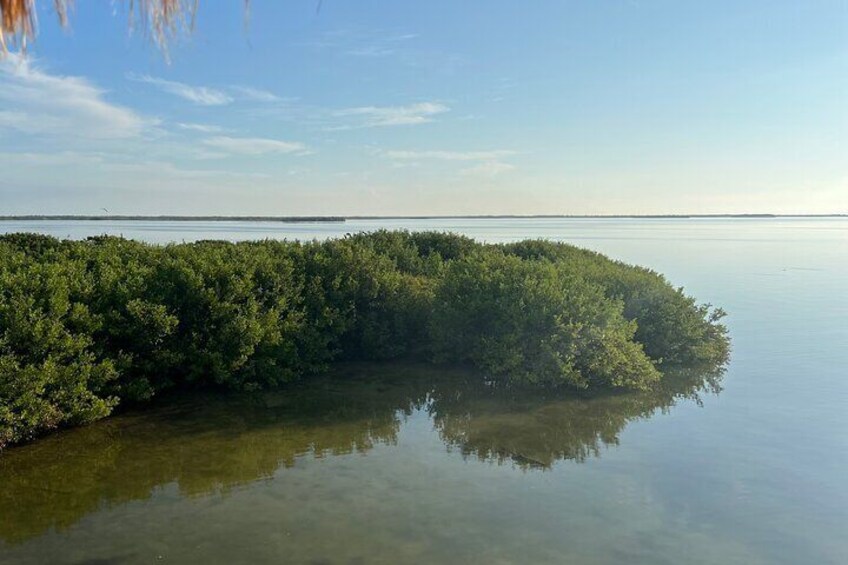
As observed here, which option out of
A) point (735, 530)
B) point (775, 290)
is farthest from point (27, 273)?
point (775, 290)

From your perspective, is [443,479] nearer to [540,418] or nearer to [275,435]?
[275,435]

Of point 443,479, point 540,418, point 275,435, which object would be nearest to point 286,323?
point 275,435

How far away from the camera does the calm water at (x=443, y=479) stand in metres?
6.33

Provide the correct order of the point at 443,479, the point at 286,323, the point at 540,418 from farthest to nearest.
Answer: the point at 286,323, the point at 540,418, the point at 443,479

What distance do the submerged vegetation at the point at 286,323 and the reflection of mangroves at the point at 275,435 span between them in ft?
1.49

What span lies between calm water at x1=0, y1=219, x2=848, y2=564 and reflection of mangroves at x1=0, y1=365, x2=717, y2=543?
4 centimetres

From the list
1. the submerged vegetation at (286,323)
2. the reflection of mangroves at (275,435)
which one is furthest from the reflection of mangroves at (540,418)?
the submerged vegetation at (286,323)

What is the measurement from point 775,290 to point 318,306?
69.2ft

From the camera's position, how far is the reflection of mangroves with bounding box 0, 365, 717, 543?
766 centimetres

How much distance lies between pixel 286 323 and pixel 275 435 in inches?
126

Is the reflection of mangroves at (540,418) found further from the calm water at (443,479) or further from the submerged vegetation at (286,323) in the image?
the submerged vegetation at (286,323)

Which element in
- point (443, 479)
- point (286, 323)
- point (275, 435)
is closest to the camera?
point (443, 479)

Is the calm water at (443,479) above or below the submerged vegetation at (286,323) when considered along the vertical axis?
below

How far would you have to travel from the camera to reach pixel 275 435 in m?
9.69
